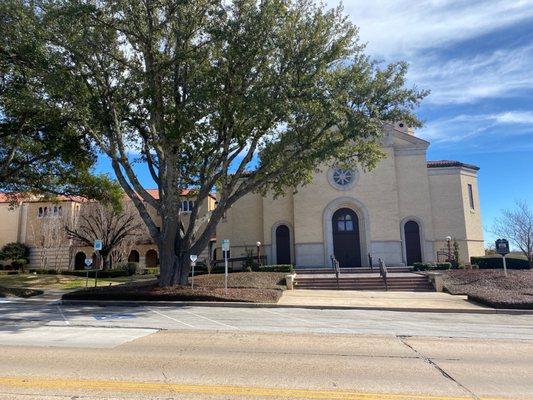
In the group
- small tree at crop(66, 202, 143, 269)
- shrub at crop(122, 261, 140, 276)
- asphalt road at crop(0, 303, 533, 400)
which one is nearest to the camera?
asphalt road at crop(0, 303, 533, 400)

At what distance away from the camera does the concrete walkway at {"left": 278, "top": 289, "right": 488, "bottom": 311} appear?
Result: 675 inches

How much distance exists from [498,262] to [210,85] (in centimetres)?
2332

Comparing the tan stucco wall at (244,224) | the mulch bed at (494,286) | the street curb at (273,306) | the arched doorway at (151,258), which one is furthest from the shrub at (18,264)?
the mulch bed at (494,286)

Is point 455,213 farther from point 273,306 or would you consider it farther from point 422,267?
point 273,306

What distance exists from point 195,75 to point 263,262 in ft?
60.8

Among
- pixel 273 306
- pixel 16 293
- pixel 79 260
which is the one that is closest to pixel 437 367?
pixel 273 306

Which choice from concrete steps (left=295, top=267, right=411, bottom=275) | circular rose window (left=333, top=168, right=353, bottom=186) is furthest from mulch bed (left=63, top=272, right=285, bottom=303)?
circular rose window (left=333, top=168, right=353, bottom=186)

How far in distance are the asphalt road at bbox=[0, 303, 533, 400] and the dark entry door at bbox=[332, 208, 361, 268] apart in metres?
19.5

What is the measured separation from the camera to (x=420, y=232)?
109 ft

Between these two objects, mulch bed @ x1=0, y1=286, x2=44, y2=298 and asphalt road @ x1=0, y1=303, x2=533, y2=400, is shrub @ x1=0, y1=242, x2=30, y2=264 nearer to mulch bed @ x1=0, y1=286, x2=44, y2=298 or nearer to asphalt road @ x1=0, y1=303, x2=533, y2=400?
mulch bed @ x1=0, y1=286, x2=44, y2=298

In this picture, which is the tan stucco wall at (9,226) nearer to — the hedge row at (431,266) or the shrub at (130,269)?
the shrub at (130,269)

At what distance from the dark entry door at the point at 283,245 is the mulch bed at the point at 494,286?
1200 centimetres

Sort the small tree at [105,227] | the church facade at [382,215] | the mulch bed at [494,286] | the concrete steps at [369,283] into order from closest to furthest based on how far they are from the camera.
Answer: the mulch bed at [494,286], the concrete steps at [369,283], the church facade at [382,215], the small tree at [105,227]

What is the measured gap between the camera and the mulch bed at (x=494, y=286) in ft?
55.0
